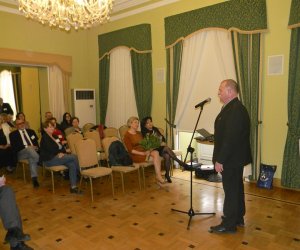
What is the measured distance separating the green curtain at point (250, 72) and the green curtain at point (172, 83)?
3.93 feet

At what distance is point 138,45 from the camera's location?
6.23 m

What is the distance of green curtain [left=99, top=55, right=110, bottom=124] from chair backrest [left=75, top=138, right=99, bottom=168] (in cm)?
283

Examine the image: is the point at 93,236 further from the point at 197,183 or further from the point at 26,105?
the point at 26,105

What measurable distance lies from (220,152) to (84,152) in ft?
7.54

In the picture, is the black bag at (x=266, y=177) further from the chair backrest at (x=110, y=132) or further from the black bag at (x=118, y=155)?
the chair backrest at (x=110, y=132)

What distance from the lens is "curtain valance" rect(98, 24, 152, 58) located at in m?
6.05

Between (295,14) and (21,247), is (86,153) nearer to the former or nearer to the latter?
(21,247)

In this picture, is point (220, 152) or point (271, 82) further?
point (271, 82)

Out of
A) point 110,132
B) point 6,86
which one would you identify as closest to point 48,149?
point 110,132

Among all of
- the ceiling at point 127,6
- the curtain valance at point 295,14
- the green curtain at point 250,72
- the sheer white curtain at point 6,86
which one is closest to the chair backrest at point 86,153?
the green curtain at point 250,72

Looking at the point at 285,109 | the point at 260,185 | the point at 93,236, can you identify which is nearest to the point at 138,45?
the point at 285,109

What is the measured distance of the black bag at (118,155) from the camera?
178 inches

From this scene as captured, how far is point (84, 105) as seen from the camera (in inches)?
289

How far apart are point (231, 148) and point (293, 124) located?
1.93 m
